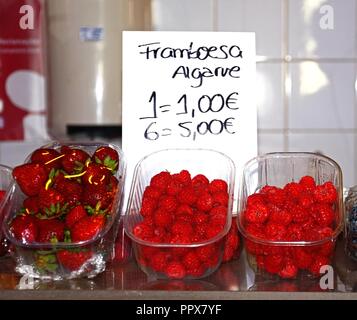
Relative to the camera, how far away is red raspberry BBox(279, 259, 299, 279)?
86cm

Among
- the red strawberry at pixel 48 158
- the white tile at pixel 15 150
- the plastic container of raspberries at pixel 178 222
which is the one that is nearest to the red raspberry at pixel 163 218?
the plastic container of raspberries at pixel 178 222

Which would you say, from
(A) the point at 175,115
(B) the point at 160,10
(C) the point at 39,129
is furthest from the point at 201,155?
(C) the point at 39,129

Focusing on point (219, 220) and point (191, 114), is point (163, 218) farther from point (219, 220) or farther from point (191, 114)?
point (191, 114)

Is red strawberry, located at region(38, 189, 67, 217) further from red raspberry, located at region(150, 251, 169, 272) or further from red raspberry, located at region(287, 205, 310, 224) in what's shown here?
red raspberry, located at region(287, 205, 310, 224)

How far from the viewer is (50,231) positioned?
2.81 ft

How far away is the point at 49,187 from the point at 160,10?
1227 mm

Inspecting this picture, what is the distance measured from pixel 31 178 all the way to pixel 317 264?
477mm

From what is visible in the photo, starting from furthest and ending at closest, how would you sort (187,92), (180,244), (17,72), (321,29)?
1. (17,72)
2. (321,29)
3. (187,92)
4. (180,244)

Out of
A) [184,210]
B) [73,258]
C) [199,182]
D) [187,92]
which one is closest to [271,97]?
[187,92]

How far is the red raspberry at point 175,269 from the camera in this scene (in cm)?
85

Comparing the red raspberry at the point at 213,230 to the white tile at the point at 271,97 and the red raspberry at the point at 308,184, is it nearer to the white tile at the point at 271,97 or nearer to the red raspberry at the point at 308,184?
the red raspberry at the point at 308,184

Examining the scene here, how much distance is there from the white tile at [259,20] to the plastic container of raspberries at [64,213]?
114 centimetres
